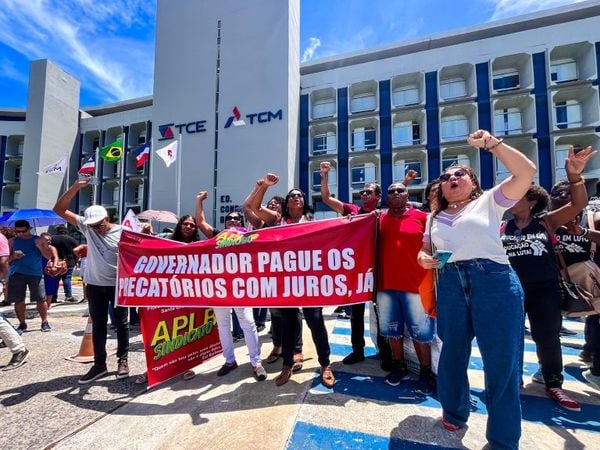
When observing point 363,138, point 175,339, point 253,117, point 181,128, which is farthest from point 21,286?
point 363,138

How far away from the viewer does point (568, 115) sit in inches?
802

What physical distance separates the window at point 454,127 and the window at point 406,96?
8.89 feet

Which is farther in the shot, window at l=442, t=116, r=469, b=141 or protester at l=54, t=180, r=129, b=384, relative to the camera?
window at l=442, t=116, r=469, b=141

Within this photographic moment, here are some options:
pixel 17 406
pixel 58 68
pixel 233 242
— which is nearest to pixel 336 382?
pixel 233 242

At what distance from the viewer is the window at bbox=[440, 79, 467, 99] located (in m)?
22.3

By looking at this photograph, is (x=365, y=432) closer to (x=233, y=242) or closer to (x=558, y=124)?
(x=233, y=242)

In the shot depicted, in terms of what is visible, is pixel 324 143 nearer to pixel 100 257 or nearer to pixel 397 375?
pixel 100 257

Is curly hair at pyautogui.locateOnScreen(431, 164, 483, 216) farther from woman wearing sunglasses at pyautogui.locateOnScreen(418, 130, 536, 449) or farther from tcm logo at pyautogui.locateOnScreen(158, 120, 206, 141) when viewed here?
tcm logo at pyautogui.locateOnScreen(158, 120, 206, 141)

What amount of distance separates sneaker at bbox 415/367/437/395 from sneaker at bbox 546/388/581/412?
0.93m

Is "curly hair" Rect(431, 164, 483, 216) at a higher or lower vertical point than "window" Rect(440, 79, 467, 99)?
lower

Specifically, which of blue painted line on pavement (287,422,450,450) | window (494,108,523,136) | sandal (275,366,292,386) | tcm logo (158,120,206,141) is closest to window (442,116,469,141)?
window (494,108,523,136)

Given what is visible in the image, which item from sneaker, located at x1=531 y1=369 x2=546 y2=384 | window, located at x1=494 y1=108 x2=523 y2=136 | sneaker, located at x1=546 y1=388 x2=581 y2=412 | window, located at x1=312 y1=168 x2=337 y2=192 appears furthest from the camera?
window, located at x1=312 y1=168 x2=337 y2=192

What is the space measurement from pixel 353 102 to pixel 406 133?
4800 mm

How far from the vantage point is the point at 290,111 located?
72.7 ft
